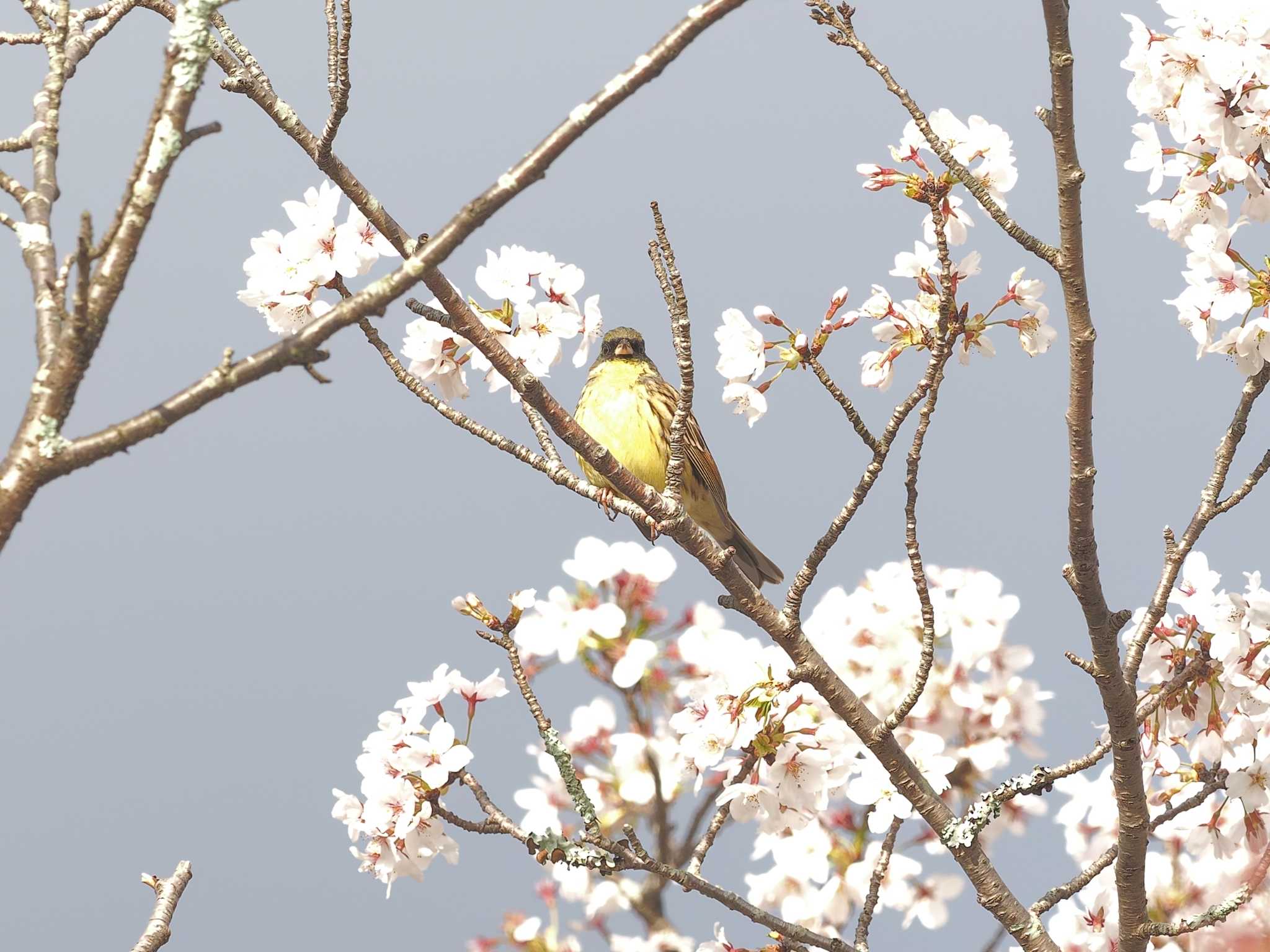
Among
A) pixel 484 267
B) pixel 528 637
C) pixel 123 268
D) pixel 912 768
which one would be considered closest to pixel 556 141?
pixel 123 268

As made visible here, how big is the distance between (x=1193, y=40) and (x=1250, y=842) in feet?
9.95

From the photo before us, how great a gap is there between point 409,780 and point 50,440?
2.16 m

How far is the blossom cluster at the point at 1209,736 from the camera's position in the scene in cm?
459

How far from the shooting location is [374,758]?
4.67 meters

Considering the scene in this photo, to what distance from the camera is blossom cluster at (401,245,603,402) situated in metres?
4.62

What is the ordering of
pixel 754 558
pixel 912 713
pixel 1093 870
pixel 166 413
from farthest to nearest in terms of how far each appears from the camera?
pixel 754 558
pixel 912 713
pixel 1093 870
pixel 166 413

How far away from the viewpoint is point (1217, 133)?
440 centimetres

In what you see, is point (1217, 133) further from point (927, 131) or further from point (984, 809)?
point (984, 809)

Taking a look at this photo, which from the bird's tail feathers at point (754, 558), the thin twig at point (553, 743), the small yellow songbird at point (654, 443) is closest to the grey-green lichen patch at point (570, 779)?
the thin twig at point (553, 743)

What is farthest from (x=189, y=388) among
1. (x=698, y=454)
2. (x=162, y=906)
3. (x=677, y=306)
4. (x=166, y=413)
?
(x=698, y=454)

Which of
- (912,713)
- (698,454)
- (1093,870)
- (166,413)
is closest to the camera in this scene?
(166,413)

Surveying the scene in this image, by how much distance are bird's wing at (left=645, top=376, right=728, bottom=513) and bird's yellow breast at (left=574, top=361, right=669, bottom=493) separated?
0.07 m

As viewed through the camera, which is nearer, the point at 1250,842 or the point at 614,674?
the point at 614,674

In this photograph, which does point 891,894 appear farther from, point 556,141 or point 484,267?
point 556,141
